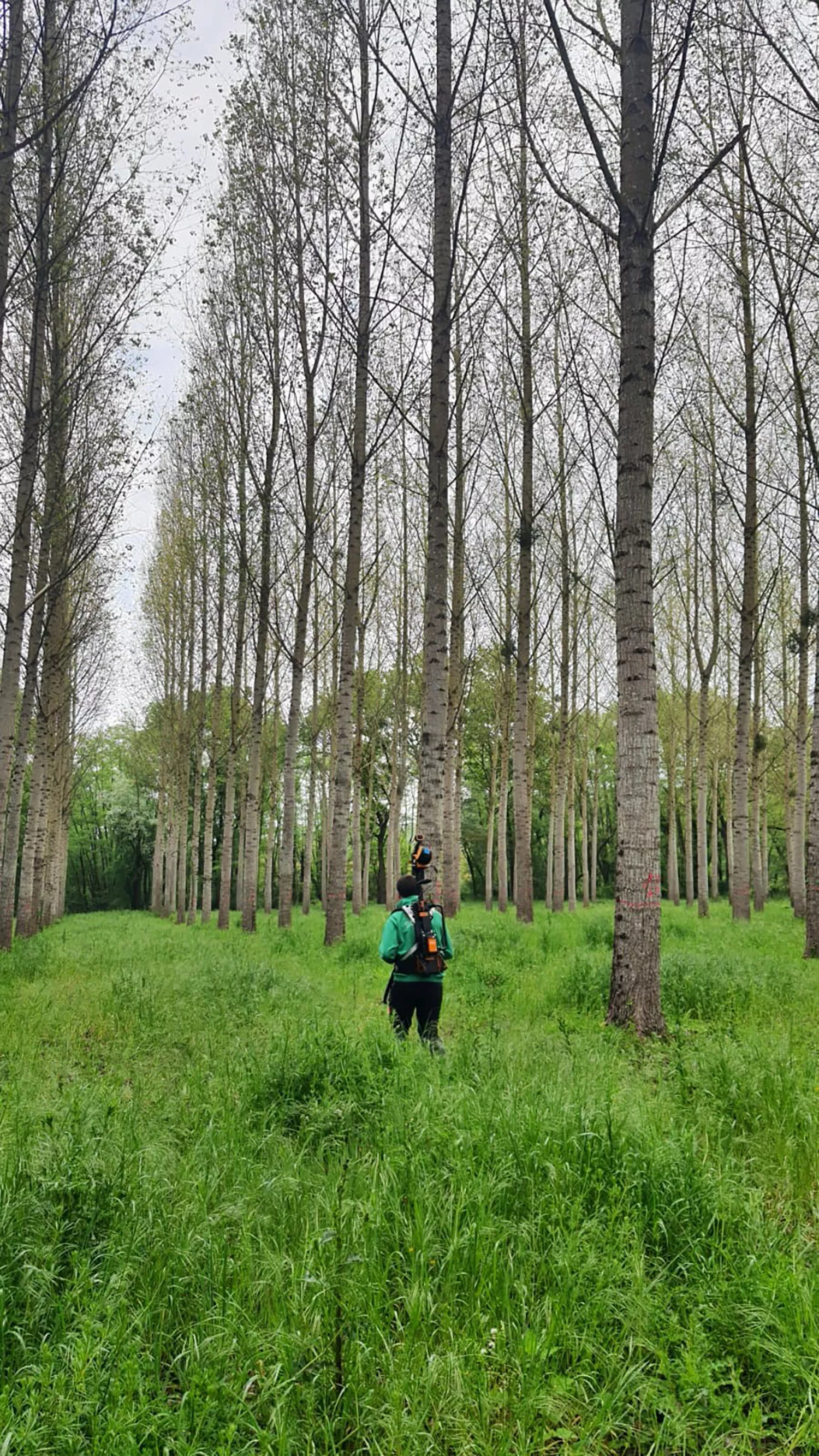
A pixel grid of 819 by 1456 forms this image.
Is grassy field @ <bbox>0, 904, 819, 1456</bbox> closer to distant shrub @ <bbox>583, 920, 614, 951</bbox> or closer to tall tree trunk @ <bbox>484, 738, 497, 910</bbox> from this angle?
distant shrub @ <bbox>583, 920, 614, 951</bbox>

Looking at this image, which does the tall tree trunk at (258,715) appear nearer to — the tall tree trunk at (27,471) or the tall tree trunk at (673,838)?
the tall tree trunk at (27,471)

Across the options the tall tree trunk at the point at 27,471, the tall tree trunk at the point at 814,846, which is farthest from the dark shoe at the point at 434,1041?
the tall tree trunk at the point at 814,846

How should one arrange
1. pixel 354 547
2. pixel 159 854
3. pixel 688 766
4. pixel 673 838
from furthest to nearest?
pixel 159 854
pixel 673 838
pixel 688 766
pixel 354 547

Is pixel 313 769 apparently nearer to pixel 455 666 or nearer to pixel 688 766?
pixel 455 666

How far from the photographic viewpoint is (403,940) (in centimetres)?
554

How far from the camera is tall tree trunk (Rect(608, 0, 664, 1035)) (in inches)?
226

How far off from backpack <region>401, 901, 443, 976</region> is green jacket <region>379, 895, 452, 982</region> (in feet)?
0.09

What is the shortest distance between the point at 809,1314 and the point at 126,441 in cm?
1290

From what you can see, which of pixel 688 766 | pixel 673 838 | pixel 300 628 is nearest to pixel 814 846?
pixel 300 628

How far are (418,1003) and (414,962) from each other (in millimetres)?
365

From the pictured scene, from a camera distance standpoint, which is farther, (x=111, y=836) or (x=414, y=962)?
(x=111, y=836)

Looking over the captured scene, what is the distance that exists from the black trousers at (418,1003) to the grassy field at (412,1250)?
635mm

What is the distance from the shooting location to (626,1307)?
7.63 ft

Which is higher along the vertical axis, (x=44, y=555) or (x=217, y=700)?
(x=44, y=555)
